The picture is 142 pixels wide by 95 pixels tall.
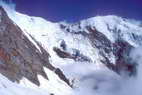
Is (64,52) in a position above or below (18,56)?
above

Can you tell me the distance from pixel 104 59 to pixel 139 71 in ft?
100

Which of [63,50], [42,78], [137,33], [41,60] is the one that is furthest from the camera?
[137,33]

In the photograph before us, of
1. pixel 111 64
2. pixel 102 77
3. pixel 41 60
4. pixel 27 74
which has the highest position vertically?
pixel 111 64

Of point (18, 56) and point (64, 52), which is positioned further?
point (64, 52)

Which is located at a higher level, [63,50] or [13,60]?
[63,50]

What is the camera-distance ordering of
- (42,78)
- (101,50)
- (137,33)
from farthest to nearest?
(137,33) < (101,50) < (42,78)

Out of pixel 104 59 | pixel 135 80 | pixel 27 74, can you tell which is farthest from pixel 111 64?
pixel 27 74

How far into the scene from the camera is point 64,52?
146250mm

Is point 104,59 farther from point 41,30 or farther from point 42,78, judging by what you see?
point 42,78

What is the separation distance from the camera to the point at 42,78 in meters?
92.2

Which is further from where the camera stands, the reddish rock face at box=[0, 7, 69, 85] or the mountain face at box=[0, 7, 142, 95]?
the mountain face at box=[0, 7, 142, 95]

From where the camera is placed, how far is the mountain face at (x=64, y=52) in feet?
269

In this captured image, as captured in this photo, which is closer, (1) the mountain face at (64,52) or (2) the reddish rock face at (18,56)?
(2) the reddish rock face at (18,56)

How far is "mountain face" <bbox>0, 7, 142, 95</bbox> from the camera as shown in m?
82.1
